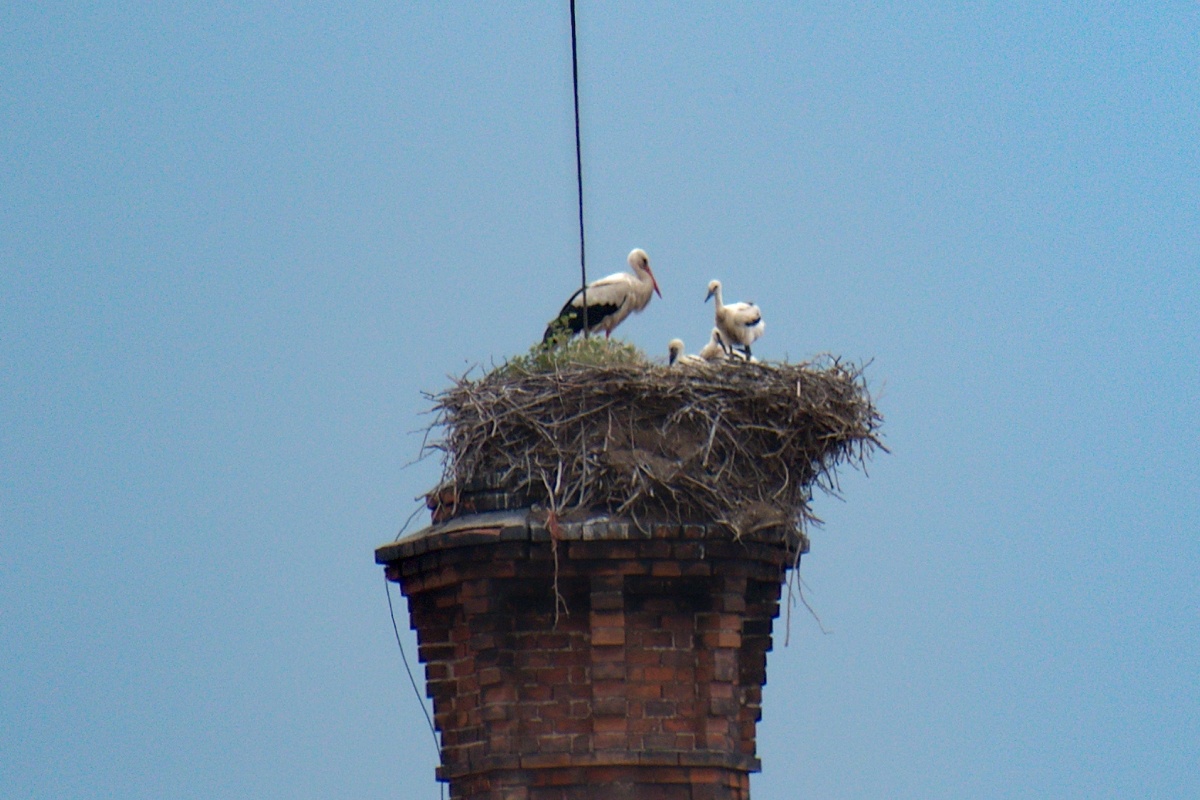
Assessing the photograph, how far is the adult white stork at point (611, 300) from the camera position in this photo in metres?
12.7

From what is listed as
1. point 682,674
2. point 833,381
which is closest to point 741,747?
point 682,674

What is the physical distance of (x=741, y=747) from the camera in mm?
9695

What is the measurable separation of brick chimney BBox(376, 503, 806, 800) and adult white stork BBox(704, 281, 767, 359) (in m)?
4.40

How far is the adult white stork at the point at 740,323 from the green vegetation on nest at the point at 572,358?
3.57 metres

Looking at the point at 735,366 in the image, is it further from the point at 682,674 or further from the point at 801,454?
the point at 682,674

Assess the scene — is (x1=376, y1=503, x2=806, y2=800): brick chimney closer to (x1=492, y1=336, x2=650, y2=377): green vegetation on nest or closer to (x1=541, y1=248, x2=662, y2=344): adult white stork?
(x1=492, y1=336, x2=650, y2=377): green vegetation on nest

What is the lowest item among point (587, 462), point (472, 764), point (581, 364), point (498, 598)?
point (472, 764)

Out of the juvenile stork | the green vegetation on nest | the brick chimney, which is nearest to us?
the brick chimney

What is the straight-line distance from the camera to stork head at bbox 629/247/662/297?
13.5 m

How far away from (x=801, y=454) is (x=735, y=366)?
1.89ft

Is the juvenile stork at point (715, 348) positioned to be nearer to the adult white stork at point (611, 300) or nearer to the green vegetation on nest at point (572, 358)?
the adult white stork at point (611, 300)

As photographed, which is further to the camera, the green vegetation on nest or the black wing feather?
the black wing feather

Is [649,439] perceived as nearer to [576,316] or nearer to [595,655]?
[595,655]

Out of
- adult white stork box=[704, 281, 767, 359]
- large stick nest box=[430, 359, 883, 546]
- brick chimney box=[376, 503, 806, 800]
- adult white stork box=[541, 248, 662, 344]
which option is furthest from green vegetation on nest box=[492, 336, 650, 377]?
adult white stork box=[704, 281, 767, 359]
